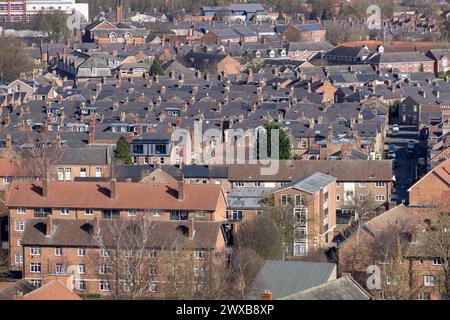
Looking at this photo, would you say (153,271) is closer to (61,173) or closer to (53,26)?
(61,173)

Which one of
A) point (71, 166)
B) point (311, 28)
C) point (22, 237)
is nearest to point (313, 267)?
point (22, 237)

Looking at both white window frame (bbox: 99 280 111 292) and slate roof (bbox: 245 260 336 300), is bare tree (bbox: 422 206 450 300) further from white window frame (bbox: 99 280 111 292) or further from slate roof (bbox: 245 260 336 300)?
white window frame (bbox: 99 280 111 292)

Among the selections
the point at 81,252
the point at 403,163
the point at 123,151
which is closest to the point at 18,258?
the point at 81,252

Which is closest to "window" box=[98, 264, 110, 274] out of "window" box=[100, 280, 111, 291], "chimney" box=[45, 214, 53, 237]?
"window" box=[100, 280, 111, 291]

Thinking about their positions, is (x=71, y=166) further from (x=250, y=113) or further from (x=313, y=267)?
(x=313, y=267)

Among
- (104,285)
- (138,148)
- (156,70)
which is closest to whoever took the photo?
(104,285)

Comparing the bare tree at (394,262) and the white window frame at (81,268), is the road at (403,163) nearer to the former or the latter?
the bare tree at (394,262)
